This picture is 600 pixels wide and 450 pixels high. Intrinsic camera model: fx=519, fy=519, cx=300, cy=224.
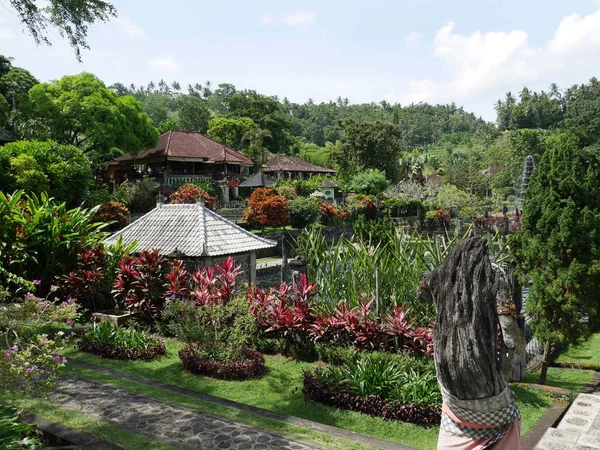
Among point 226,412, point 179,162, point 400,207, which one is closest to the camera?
point 226,412

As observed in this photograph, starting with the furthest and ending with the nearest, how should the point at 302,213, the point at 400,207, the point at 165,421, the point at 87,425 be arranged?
the point at 400,207
the point at 302,213
the point at 165,421
the point at 87,425

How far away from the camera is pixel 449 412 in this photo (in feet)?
10.3

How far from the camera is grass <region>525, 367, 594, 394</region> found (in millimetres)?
8094

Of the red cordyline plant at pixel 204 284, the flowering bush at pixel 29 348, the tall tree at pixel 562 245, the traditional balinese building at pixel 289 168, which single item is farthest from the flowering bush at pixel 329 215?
the flowering bush at pixel 29 348

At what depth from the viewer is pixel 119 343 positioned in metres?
8.78

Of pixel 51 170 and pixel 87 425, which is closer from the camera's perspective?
pixel 87 425

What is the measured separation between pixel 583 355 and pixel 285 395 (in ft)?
21.7

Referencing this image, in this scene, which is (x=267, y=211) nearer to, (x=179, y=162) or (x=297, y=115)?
(x=179, y=162)

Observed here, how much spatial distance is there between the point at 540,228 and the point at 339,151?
4158cm

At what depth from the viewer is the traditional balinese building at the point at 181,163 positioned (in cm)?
3359

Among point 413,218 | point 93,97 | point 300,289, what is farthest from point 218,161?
point 300,289

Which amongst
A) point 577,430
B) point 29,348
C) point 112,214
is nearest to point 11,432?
point 29,348

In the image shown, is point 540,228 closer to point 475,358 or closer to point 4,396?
point 475,358

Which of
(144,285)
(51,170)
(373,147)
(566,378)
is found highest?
(373,147)
